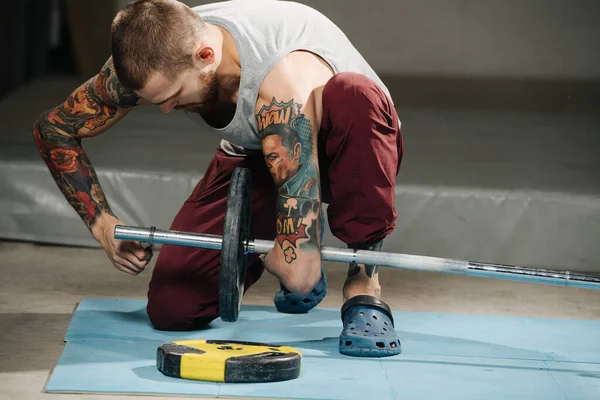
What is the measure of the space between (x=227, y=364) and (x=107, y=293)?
864 mm

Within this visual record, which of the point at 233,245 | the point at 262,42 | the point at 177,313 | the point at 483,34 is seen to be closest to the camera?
the point at 233,245

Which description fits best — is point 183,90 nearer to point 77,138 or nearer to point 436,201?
point 77,138

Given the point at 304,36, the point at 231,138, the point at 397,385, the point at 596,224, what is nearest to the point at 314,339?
the point at 397,385

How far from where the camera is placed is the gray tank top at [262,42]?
224 cm

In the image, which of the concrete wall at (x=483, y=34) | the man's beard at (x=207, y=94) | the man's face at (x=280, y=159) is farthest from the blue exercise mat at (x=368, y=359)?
the concrete wall at (x=483, y=34)

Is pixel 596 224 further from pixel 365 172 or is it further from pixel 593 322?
pixel 365 172

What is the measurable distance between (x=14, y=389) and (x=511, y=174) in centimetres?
199

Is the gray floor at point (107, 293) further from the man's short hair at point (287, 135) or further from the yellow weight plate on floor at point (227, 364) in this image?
the man's short hair at point (287, 135)

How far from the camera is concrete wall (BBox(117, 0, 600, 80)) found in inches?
228

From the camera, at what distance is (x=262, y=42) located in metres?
2.26

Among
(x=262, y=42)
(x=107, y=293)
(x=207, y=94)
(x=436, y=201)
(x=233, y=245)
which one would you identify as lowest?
(x=107, y=293)

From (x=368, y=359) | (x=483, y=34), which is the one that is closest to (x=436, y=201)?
(x=368, y=359)

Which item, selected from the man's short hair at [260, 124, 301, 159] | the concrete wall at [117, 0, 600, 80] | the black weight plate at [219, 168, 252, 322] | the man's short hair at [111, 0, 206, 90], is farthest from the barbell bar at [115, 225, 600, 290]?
the concrete wall at [117, 0, 600, 80]

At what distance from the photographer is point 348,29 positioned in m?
5.82
